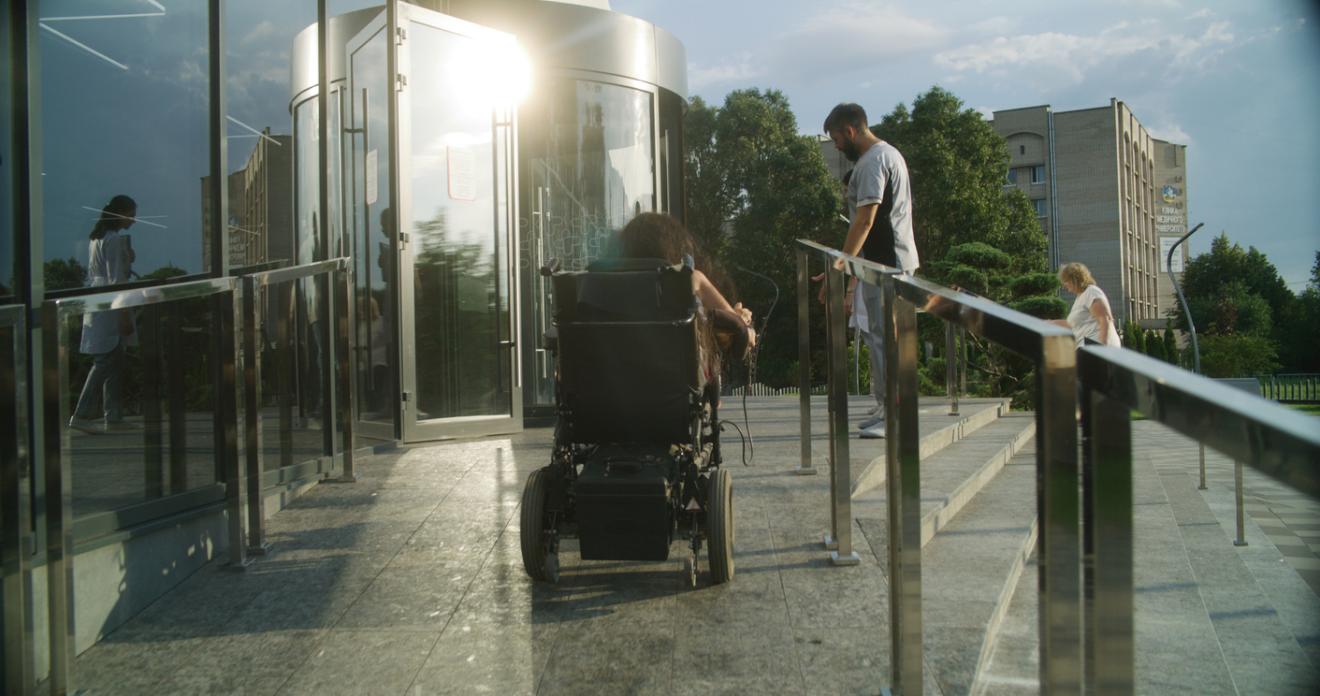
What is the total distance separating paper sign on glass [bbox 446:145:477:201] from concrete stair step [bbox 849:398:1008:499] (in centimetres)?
317

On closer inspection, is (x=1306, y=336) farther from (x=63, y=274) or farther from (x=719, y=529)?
(x=63, y=274)

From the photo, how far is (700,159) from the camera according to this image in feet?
112

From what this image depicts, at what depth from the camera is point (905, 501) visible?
7.31 ft

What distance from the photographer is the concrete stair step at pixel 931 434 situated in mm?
4625

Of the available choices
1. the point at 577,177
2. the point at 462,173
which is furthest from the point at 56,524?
the point at 577,177

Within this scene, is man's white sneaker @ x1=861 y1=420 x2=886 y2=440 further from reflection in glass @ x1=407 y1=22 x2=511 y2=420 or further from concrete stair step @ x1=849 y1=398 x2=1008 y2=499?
reflection in glass @ x1=407 y1=22 x2=511 y2=420

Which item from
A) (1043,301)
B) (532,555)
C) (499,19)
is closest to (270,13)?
(499,19)

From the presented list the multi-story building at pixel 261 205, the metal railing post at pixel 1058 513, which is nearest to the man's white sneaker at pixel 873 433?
the multi-story building at pixel 261 205

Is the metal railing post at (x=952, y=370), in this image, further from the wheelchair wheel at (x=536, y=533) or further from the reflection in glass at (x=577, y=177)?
the wheelchair wheel at (x=536, y=533)

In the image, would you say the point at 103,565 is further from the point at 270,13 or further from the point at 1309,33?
the point at 1309,33

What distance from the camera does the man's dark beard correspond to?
5.78 m

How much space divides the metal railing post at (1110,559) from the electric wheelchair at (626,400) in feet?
7.37

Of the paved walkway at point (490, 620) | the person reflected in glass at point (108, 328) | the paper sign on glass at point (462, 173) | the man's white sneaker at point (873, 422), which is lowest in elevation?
the paved walkway at point (490, 620)

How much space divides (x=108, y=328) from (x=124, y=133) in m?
0.81
